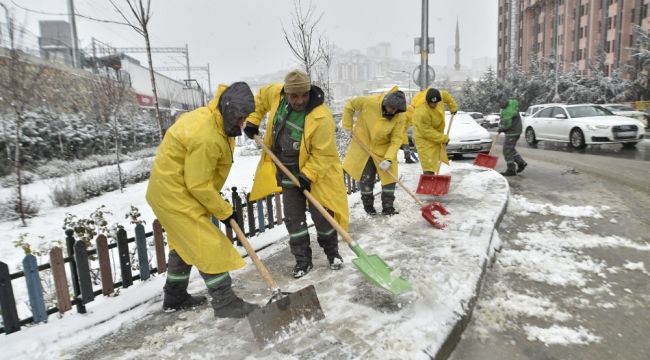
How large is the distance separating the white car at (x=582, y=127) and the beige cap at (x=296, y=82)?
11.2 m

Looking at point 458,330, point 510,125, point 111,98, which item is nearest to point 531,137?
point 510,125

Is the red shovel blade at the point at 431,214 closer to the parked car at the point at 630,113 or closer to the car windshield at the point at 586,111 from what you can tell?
the car windshield at the point at 586,111

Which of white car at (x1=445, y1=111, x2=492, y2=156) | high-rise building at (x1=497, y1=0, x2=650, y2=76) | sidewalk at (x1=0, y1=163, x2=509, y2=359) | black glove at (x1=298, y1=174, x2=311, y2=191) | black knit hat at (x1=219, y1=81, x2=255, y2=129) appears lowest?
sidewalk at (x1=0, y1=163, x2=509, y2=359)

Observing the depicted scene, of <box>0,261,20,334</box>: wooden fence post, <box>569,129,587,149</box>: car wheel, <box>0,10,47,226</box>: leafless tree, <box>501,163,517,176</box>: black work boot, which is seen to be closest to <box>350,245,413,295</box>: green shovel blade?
<box>0,261,20,334</box>: wooden fence post

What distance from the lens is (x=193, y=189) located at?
2.59 m

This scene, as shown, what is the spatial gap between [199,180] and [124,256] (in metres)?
1.37

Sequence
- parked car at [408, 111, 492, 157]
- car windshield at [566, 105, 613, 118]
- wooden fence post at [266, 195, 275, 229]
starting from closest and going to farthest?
1. wooden fence post at [266, 195, 275, 229]
2. parked car at [408, 111, 492, 157]
3. car windshield at [566, 105, 613, 118]

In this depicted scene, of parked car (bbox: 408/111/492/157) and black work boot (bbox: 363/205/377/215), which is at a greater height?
parked car (bbox: 408/111/492/157)

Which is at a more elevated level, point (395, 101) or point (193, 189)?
point (395, 101)

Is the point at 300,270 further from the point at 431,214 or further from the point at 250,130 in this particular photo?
the point at 431,214

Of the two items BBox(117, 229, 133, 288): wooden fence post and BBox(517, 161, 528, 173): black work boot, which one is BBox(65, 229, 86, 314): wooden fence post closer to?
BBox(117, 229, 133, 288): wooden fence post

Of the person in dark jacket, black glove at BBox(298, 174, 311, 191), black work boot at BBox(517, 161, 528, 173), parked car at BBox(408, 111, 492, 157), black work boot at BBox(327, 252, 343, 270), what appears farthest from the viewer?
parked car at BBox(408, 111, 492, 157)

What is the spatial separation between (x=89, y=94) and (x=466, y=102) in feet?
130

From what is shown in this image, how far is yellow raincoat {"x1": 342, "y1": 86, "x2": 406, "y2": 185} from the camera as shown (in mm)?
5094
